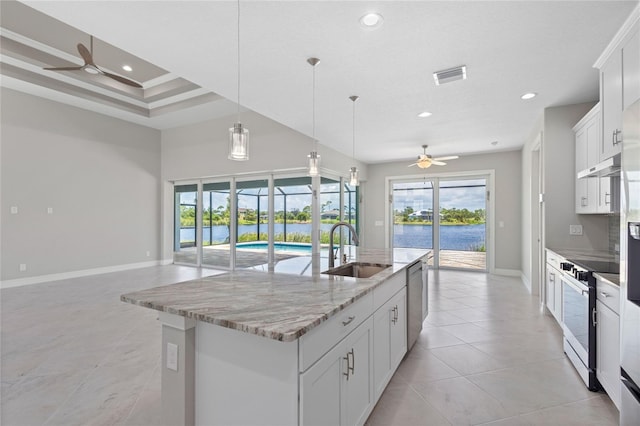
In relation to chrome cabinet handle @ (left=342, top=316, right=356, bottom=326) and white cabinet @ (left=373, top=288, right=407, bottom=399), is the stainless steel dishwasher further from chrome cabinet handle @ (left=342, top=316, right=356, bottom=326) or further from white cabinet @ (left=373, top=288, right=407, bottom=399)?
chrome cabinet handle @ (left=342, top=316, right=356, bottom=326)

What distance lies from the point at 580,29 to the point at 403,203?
17.6 feet

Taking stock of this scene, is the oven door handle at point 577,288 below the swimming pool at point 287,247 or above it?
above

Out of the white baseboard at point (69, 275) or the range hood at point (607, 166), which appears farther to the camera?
the white baseboard at point (69, 275)

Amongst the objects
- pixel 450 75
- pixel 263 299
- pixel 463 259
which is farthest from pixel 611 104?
pixel 463 259

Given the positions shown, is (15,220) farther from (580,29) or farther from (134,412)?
(580,29)

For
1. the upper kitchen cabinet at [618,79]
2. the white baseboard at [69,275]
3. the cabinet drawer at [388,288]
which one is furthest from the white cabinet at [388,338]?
the white baseboard at [69,275]

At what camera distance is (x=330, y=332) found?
52.9 inches

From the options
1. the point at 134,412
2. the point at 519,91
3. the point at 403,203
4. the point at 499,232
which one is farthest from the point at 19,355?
the point at 499,232

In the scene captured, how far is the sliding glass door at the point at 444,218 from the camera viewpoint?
6.67 metres

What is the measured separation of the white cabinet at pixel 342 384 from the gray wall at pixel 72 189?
662 centimetres

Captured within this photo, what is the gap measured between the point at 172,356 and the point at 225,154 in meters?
5.87

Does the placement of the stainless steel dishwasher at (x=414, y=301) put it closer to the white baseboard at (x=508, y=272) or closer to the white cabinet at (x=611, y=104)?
the white cabinet at (x=611, y=104)

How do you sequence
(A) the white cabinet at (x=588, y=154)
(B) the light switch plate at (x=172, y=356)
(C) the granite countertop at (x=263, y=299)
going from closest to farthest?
1. (C) the granite countertop at (x=263, y=299)
2. (B) the light switch plate at (x=172, y=356)
3. (A) the white cabinet at (x=588, y=154)

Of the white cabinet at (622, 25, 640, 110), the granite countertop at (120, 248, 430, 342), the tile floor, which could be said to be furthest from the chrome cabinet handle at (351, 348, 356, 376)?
the white cabinet at (622, 25, 640, 110)
